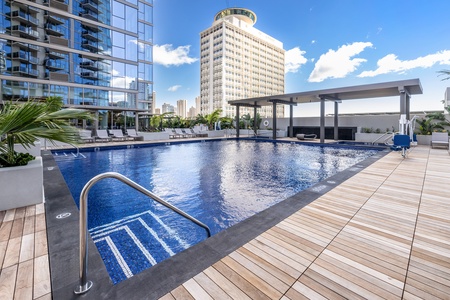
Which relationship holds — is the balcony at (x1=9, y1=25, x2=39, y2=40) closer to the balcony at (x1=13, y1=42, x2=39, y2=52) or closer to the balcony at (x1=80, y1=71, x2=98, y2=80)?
the balcony at (x1=13, y1=42, x2=39, y2=52)

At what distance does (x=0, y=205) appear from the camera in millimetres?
3264

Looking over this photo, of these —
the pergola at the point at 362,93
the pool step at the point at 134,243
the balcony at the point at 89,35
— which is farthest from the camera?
the balcony at the point at 89,35

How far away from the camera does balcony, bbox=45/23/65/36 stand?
61.7ft

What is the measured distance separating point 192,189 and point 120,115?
63.1ft

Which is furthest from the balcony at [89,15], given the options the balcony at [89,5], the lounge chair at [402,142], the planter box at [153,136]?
the lounge chair at [402,142]

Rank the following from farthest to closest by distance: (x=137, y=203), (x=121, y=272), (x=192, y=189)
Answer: (x=192, y=189) → (x=137, y=203) → (x=121, y=272)

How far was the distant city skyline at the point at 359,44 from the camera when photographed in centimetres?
1616

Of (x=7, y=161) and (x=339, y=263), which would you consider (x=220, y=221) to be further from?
(x=7, y=161)

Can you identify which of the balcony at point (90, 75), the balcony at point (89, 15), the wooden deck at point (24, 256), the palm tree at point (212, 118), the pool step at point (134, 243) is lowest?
the pool step at point (134, 243)

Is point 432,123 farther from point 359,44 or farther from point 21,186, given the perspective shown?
point 359,44

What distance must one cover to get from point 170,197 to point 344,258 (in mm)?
3941

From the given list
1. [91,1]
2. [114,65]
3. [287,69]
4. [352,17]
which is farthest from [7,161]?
[287,69]

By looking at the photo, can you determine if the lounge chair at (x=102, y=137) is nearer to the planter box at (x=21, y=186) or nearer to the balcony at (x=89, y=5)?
the planter box at (x=21, y=186)

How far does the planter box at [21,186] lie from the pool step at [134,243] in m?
1.10
